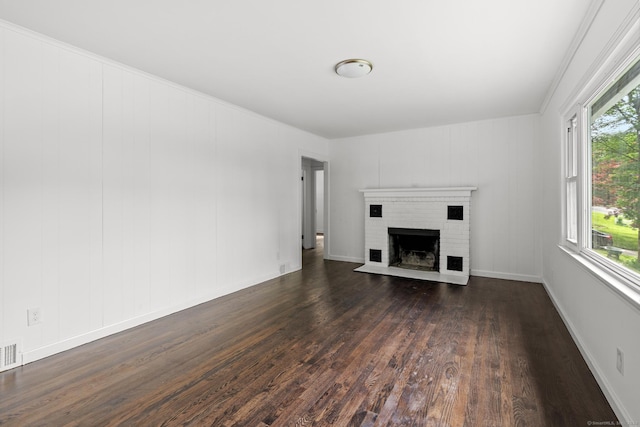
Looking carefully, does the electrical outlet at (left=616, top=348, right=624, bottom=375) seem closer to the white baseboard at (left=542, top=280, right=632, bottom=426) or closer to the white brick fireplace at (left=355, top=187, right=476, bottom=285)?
the white baseboard at (left=542, top=280, right=632, bottom=426)

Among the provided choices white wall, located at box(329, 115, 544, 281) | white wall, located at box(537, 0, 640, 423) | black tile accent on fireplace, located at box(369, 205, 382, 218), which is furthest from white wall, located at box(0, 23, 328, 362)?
white wall, located at box(537, 0, 640, 423)

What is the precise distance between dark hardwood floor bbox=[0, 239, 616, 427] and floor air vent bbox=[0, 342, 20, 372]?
0.08 metres

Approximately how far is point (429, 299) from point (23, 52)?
4529mm

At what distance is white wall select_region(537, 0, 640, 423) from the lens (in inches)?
64.6

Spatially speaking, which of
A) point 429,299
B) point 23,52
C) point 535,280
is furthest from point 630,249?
point 23,52

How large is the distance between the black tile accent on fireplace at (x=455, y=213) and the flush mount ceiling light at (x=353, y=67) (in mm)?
2977

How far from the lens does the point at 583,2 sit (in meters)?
2.05

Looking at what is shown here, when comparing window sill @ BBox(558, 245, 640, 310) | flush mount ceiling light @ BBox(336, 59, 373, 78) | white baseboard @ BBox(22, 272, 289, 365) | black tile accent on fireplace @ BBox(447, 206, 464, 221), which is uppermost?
flush mount ceiling light @ BBox(336, 59, 373, 78)

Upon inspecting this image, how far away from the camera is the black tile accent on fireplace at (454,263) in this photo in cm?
511

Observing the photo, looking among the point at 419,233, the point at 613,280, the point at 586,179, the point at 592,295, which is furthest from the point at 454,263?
the point at 613,280

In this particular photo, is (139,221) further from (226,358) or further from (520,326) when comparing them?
(520,326)

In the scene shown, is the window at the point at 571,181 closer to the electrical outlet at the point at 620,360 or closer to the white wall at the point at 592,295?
the white wall at the point at 592,295

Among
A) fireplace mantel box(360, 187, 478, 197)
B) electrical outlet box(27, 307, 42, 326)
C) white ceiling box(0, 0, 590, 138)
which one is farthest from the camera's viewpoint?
fireplace mantel box(360, 187, 478, 197)

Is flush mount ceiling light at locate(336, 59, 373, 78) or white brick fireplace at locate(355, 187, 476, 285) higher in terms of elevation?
flush mount ceiling light at locate(336, 59, 373, 78)
